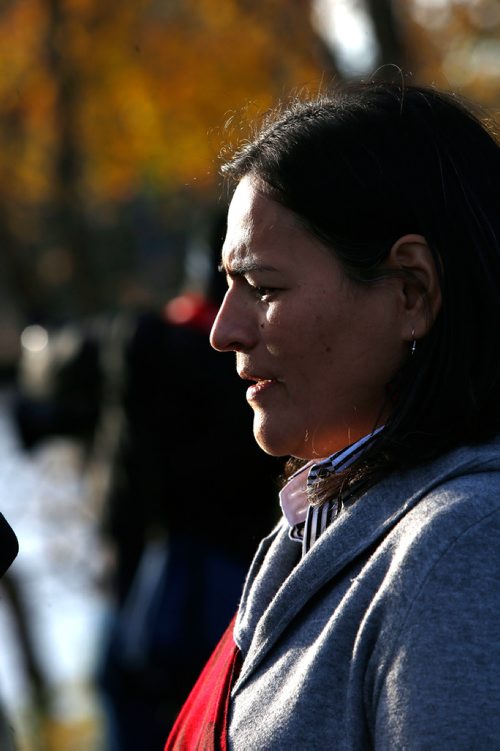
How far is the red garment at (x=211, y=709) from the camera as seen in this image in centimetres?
155

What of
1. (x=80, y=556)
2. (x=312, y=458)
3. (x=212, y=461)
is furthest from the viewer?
(x=80, y=556)

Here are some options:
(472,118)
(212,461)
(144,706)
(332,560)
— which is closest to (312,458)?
(332,560)

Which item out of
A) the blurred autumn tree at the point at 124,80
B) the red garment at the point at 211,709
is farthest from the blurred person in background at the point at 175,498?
the blurred autumn tree at the point at 124,80

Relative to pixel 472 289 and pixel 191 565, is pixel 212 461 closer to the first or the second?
pixel 191 565

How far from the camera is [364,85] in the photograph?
5.73ft

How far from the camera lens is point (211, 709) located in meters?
1.60

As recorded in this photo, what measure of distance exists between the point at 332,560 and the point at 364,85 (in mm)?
722

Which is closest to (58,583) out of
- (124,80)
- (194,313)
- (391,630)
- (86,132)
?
(86,132)

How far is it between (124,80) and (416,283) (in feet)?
27.2

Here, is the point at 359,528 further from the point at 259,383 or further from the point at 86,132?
the point at 86,132

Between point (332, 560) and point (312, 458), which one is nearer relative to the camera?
point (332, 560)

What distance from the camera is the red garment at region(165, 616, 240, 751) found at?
1552mm

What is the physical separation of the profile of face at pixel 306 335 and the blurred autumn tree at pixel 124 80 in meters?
6.34

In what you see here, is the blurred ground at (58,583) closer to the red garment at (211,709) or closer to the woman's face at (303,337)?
the red garment at (211,709)
